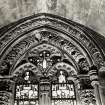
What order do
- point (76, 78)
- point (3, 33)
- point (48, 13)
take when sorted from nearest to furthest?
point (76, 78) < point (3, 33) < point (48, 13)

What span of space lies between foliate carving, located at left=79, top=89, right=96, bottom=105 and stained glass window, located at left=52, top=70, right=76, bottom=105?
313 millimetres

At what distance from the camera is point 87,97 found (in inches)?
265

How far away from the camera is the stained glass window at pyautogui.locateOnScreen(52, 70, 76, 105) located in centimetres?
694

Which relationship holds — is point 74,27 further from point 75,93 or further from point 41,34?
point 75,93

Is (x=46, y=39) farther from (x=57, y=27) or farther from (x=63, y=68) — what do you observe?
(x=63, y=68)

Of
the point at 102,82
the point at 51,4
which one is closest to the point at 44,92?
the point at 102,82

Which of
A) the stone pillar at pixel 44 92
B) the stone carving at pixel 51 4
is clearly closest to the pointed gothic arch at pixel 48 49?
the stone pillar at pixel 44 92

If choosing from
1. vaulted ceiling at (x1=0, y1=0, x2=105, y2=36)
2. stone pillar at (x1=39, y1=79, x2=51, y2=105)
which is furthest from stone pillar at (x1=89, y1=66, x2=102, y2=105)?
vaulted ceiling at (x1=0, y1=0, x2=105, y2=36)

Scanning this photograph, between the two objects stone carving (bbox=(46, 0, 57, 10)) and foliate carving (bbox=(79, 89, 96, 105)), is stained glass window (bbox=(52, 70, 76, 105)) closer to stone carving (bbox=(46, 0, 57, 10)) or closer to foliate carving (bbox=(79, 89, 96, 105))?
foliate carving (bbox=(79, 89, 96, 105))

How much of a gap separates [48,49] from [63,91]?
1605 millimetres

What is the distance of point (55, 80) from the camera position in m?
7.44

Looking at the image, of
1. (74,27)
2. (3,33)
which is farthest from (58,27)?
(3,33)

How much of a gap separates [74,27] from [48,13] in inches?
40.2

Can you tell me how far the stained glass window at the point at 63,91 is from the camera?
6943 millimetres
